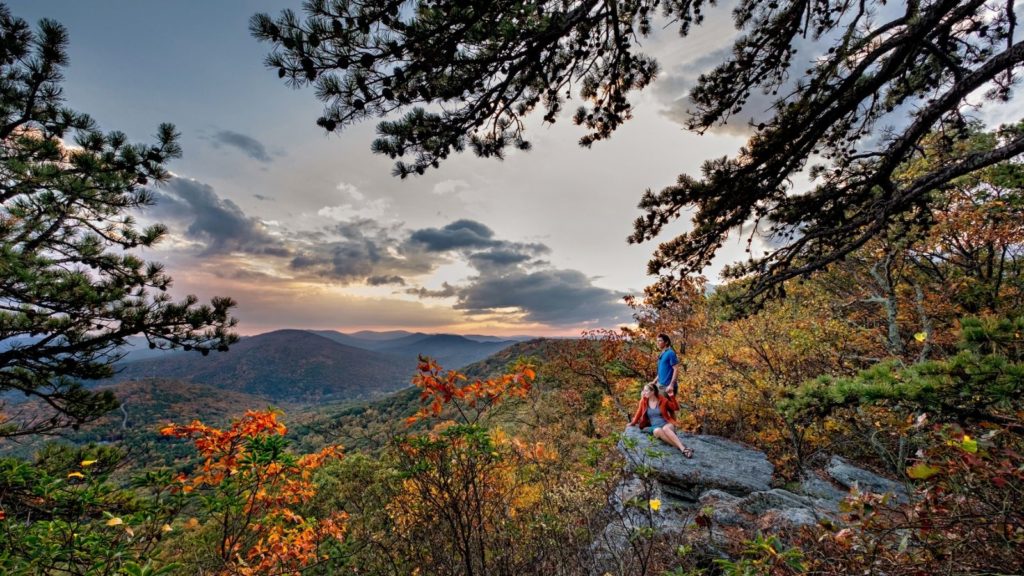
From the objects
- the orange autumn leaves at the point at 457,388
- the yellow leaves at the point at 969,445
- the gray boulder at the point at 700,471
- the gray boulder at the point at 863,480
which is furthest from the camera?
the gray boulder at the point at 700,471

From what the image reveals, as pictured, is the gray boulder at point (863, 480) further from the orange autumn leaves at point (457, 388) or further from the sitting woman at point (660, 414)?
the orange autumn leaves at point (457, 388)

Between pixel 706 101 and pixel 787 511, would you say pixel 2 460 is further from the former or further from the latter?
pixel 787 511

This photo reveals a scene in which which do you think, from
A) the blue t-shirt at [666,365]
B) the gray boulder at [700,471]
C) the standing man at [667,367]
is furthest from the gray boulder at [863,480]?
the blue t-shirt at [666,365]

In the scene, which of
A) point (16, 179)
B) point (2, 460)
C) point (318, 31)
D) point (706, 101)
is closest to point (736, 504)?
point (706, 101)

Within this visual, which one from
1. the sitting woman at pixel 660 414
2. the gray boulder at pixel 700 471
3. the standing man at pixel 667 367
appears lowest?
the gray boulder at pixel 700 471

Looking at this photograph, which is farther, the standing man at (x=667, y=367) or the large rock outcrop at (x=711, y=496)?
the standing man at (x=667, y=367)

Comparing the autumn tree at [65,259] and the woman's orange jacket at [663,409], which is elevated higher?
the autumn tree at [65,259]

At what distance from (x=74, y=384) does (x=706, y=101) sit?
1150 cm

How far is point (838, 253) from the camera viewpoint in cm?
403

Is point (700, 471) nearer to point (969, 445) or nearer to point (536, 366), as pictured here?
point (536, 366)

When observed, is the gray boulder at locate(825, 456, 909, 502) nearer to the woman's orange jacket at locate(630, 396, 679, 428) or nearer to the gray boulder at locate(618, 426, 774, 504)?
the gray boulder at locate(618, 426, 774, 504)

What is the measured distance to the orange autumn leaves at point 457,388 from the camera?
3.97m

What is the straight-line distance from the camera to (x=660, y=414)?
7.26m

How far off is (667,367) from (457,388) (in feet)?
15.6
